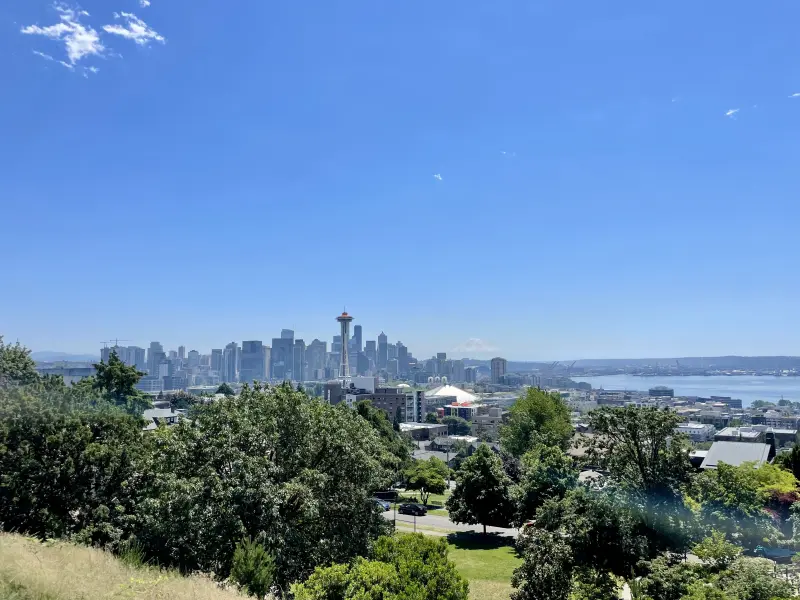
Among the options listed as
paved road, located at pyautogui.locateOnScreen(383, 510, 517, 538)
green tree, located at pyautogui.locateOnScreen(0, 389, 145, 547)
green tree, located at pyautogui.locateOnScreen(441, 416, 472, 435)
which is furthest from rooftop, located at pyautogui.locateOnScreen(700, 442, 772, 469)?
green tree, located at pyautogui.locateOnScreen(441, 416, 472, 435)

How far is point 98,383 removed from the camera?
37562 millimetres

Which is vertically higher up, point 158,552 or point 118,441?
point 118,441

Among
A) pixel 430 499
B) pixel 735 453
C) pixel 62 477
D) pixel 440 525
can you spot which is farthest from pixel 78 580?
pixel 735 453

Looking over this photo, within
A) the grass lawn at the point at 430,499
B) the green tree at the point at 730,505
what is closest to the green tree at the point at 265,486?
the green tree at the point at 730,505

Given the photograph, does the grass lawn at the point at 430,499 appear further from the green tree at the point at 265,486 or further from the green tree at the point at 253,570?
the green tree at the point at 253,570

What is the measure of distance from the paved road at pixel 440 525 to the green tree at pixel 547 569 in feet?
47.7

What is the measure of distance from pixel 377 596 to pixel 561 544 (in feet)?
17.8

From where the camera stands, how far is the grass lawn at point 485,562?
16547 millimetres

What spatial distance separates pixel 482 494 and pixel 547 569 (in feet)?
42.6

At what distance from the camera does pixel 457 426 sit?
12212 centimetres

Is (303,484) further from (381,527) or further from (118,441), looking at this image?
(118,441)

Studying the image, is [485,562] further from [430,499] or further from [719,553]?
[430,499]

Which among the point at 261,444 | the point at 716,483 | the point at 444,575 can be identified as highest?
the point at 261,444

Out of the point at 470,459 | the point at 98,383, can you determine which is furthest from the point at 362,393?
the point at 470,459
